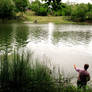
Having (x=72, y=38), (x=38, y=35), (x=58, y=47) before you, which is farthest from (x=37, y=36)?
(x=58, y=47)

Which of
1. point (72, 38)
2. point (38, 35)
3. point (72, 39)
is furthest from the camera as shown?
point (38, 35)

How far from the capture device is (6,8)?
69.2 m

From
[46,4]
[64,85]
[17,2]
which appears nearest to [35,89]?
[64,85]

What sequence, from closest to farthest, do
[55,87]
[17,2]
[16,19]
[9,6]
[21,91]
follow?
[21,91], [55,87], [9,6], [16,19], [17,2]

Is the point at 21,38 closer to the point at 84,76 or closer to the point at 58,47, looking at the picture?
the point at 58,47

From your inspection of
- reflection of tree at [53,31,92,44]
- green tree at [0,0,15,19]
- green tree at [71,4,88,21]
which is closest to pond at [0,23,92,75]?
reflection of tree at [53,31,92,44]

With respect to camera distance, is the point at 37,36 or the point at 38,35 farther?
the point at 38,35

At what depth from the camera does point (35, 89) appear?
4.20 metres

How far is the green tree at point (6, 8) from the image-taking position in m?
68.2

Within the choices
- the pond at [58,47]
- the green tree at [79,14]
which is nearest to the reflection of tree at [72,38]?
the pond at [58,47]

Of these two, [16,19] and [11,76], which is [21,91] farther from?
[16,19]

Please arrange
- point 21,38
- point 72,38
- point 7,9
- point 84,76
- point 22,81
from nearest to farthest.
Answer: point 22,81 < point 84,76 < point 21,38 < point 72,38 < point 7,9

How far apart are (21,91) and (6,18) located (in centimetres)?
7379

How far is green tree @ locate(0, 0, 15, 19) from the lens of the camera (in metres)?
68.2
